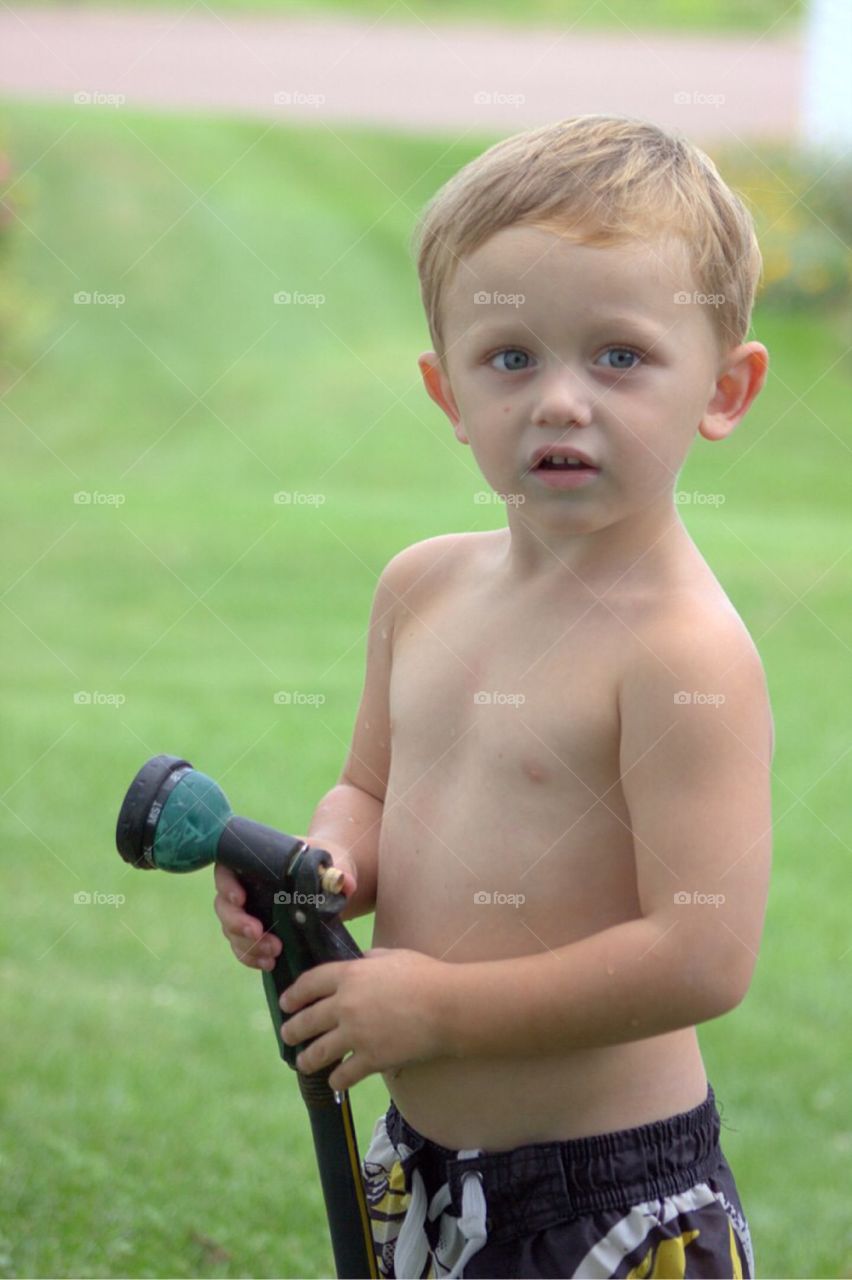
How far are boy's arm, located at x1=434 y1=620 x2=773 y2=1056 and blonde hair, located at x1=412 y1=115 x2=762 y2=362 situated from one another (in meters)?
0.30

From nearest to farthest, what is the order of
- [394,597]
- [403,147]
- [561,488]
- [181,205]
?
[561,488] < [394,597] < [181,205] < [403,147]

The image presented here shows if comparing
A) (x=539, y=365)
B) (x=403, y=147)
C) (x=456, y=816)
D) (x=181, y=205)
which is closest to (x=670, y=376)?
(x=539, y=365)

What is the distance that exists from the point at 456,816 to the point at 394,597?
259 millimetres

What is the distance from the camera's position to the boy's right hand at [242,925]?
4.41 feet

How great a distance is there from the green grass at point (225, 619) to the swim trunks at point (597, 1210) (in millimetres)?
928

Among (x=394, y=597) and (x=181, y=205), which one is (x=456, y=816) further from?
(x=181, y=205)

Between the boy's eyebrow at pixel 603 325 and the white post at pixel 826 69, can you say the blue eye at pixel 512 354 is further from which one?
the white post at pixel 826 69

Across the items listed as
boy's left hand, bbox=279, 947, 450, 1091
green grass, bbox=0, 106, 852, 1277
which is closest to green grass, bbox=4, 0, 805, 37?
green grass, bbox=0, 106, 852, 1277

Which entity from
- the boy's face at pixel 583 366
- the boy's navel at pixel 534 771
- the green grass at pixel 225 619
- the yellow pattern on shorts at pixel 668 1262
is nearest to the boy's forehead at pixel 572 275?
the boy's face at pixel 583 366

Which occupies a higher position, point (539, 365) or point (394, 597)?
point (539, 365)

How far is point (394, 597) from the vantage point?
1.55 meters

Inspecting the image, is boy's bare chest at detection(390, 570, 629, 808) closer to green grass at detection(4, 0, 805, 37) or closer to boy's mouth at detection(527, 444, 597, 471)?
boy's mouth at detection(527, 444, 597, 471)

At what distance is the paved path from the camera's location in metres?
12.2

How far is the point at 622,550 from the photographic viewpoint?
4.42 ft
